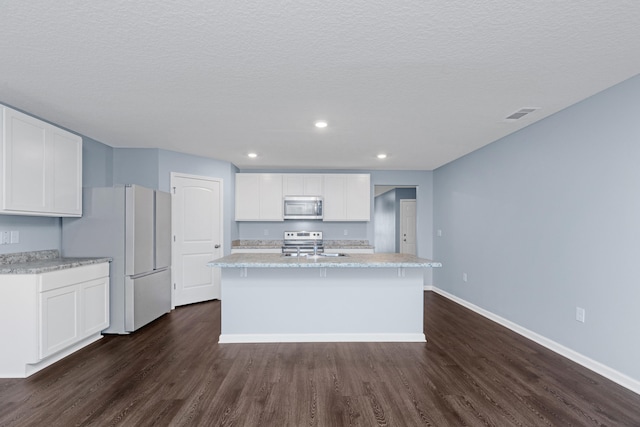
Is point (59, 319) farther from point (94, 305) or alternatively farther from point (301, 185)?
point (301, 185)

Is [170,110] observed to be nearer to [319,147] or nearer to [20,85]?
[20,85]

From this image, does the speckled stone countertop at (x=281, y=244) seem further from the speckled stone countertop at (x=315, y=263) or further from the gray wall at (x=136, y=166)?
the speckled stone countertop at (x=315, y=263)

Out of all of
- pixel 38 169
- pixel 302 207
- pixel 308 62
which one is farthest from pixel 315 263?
pixel 302 207

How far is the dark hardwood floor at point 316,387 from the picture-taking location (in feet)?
7.40

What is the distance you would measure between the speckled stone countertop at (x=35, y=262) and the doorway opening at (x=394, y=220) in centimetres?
564

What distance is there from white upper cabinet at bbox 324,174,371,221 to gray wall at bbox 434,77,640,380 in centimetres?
204

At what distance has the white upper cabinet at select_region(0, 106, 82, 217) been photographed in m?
2.89

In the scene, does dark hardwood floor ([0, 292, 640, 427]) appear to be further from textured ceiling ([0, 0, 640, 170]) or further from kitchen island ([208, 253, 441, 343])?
textured ceiling ([0, 0, 640, 170])

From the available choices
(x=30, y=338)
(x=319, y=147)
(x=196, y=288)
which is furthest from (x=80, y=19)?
(x=196, y=288)

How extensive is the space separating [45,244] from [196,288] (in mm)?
2187

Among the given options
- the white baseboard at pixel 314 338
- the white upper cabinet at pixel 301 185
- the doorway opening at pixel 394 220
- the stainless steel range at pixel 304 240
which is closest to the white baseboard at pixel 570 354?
the white baseboard at pixel 314 338

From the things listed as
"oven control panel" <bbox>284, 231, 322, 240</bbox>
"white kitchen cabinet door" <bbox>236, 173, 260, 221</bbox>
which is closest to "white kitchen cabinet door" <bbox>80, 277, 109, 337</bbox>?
"white kitchen cabinet door" <bbox>236, 173, 260, 221</bbox>

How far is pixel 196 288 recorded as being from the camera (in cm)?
545

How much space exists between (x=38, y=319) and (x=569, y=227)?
4843 mm
